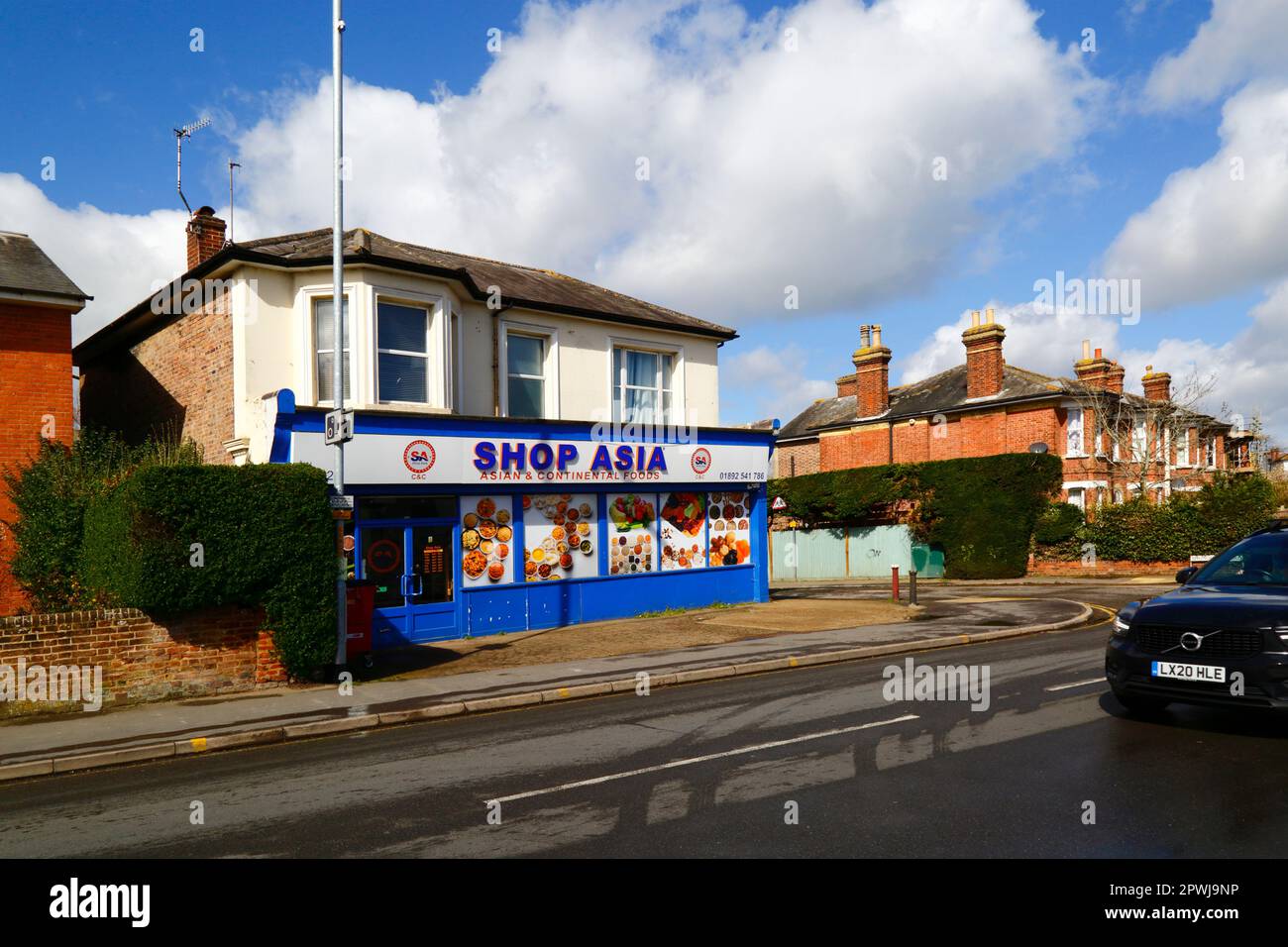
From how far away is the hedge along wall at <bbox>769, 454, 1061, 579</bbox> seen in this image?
101 feet

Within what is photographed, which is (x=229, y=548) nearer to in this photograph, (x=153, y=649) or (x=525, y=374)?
(x=153, y=649)

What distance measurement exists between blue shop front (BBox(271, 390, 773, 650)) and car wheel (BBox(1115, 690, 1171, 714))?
10295 mm

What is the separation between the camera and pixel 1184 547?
95.1ft

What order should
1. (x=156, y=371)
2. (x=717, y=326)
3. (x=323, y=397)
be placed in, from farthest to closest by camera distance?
1. (x=717, y=326)
2. (x=156, y=371)
3. (x=323, y=397)

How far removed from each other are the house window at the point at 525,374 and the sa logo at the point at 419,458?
296 centimetres

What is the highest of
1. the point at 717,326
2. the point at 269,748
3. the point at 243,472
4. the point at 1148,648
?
the point at 717,326

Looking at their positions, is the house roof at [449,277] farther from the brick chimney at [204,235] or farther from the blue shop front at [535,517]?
the blue shop front at [535,517]

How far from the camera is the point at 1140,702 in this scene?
26.2 ft

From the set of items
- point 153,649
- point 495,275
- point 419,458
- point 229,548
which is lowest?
point 153,649

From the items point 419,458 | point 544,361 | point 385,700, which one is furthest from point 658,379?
point 385,700

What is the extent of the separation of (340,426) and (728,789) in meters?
7.96

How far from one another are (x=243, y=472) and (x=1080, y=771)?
9.90m
